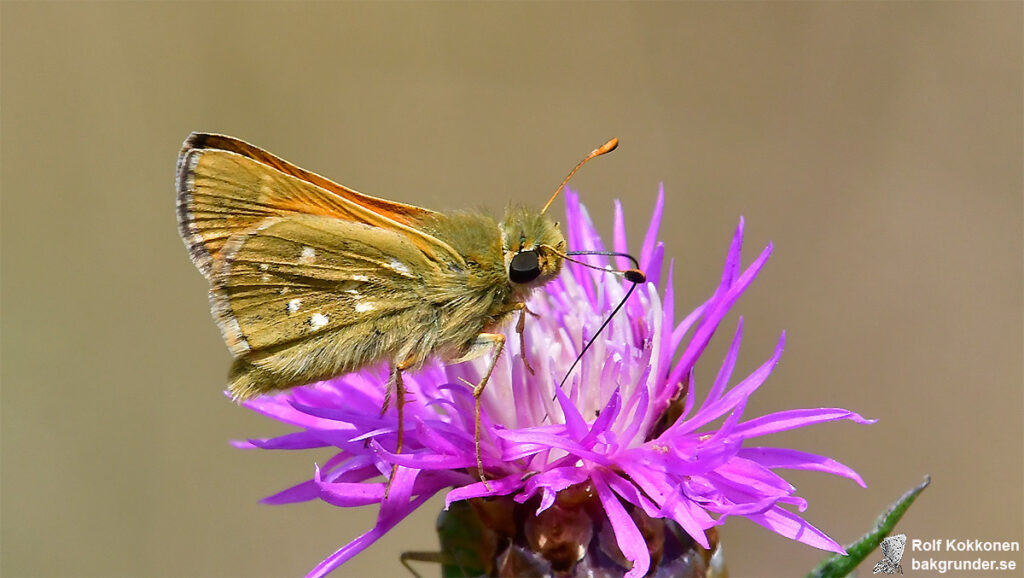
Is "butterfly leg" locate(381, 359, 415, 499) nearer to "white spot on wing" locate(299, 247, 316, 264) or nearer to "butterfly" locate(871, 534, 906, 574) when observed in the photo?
"white spot on wing" locate(299, 247, 316, 264)

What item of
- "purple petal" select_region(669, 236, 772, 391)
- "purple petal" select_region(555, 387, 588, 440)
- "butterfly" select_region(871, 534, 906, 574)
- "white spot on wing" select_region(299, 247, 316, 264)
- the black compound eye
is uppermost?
"white spot on wing" select_region(299, 247, 316, 264)

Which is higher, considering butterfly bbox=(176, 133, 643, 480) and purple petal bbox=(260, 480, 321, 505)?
butterfly bbox=(176, 133, 643, 480)

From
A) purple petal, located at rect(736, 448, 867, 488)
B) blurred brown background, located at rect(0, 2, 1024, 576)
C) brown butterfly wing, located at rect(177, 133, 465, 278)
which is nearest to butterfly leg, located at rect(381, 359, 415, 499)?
Answer: brown butterfly wing, located at rect(177, 133, 465, 278)

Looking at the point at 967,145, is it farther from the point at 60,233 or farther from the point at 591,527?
the point at 60,233

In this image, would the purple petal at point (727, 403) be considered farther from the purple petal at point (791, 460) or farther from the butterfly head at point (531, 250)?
the butterfly head at point (531, 250)

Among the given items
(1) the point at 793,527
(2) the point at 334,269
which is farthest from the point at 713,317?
(2) the point at 334,269

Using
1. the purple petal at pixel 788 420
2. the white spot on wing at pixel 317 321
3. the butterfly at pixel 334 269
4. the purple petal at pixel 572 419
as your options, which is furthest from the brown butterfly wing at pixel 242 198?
the purple petal at pixel 788 420
